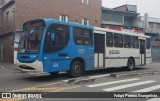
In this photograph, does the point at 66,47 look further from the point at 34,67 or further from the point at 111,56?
the point at 111,56

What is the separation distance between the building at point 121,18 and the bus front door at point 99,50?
21.3 meters

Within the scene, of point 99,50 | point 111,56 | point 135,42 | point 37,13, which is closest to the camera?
point 99,50

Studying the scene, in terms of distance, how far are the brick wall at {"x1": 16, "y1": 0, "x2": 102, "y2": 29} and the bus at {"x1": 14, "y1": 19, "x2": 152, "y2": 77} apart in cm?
1307

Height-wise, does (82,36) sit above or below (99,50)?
above

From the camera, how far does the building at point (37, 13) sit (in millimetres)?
26422

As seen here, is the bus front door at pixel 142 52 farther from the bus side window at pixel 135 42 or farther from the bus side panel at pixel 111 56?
the bus side panel at pixel 111 56

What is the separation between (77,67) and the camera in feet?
44.6

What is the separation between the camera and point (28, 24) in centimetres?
1298

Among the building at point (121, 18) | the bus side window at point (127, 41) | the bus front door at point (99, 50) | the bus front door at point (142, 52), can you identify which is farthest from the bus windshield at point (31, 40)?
the building at point (121, 18)

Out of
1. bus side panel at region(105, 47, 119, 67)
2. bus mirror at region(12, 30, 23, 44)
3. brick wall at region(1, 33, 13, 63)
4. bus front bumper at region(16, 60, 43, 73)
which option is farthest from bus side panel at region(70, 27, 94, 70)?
brick wall at region(1, 33, 13, 63)

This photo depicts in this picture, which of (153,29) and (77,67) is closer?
(77,67)

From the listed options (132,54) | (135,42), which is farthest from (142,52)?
(132,54)

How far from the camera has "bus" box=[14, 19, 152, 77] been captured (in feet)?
38.9

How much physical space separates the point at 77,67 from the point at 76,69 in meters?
0.14
